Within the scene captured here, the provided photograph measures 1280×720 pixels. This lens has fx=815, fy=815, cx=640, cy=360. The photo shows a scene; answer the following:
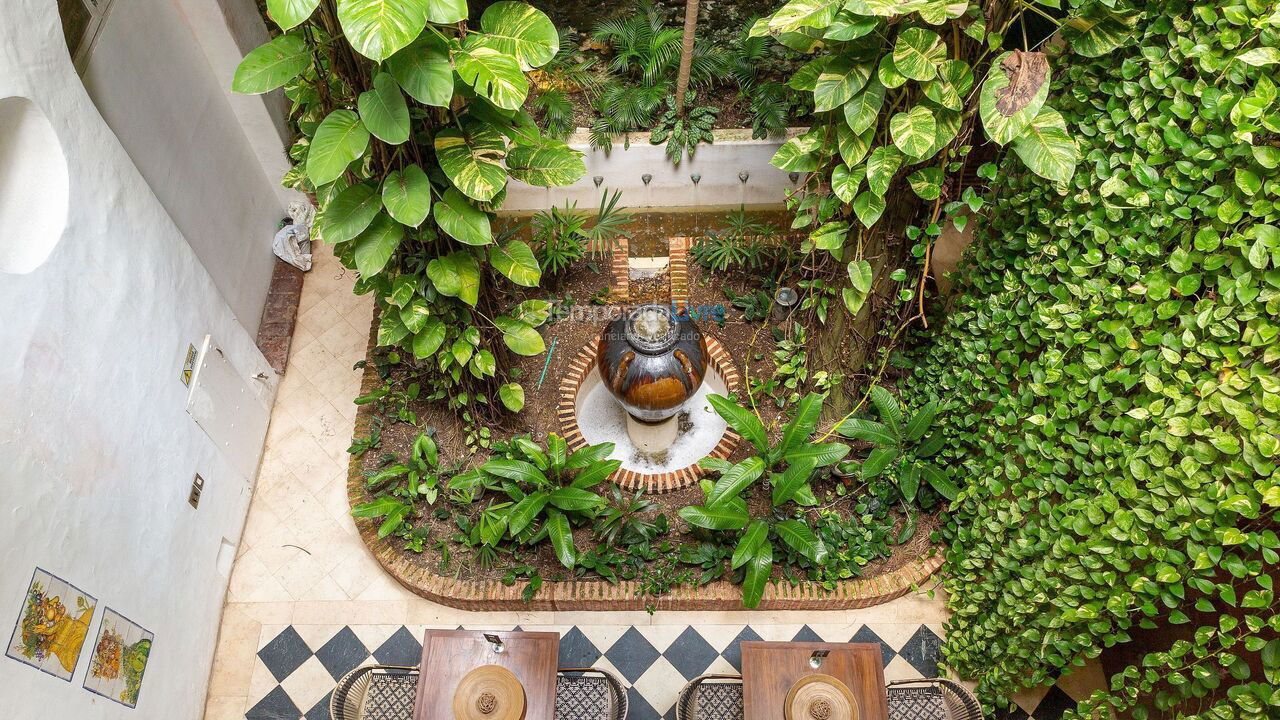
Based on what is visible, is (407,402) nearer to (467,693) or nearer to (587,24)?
(467,693)

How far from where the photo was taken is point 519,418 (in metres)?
6.15

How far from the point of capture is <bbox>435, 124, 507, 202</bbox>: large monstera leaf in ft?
13.9

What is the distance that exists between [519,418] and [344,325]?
6.09 ft

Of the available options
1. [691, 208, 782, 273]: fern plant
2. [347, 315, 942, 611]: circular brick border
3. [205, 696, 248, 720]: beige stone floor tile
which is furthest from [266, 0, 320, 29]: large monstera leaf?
[205, 696, 248, 720]: beige stone floor tile

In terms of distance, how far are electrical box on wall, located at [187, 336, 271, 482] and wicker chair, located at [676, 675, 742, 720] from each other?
11.6 ft

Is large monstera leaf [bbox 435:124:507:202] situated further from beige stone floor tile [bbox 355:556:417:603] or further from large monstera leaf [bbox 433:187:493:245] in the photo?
beige stone floor tile [bbox 355:556:417:603]

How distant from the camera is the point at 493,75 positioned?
3.80 meters

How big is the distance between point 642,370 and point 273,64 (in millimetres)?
2662

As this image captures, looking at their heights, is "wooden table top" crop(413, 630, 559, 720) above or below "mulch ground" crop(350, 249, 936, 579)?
below

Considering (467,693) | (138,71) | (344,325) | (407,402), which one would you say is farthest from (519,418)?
(138,71)

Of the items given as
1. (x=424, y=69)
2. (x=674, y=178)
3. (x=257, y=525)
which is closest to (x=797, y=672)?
(x=424, y=69)

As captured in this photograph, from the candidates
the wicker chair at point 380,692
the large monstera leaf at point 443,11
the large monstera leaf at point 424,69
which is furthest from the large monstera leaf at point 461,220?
the wicker chair at point 380,692

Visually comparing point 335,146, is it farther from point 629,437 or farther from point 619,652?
point 619,652

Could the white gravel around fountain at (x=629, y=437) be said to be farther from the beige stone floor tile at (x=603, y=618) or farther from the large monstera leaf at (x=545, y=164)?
the large monstera leaf at (x=545, y=164)
